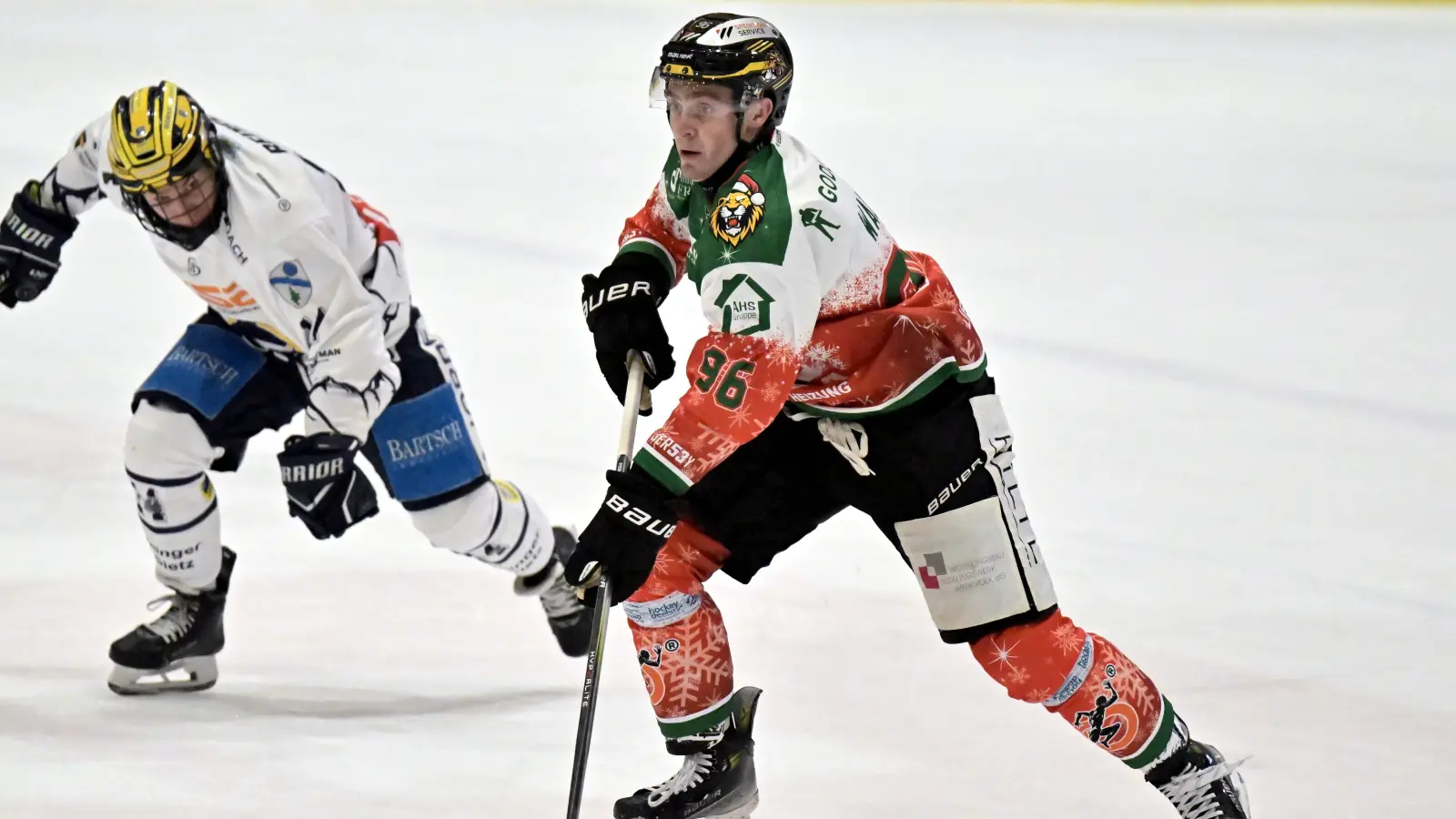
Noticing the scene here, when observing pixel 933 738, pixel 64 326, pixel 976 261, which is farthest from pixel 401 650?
pixel 976 261

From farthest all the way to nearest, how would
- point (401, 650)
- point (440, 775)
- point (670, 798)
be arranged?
point (401, 650)
point (440, 775)
point (670, 798)

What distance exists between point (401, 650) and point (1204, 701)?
68.4 inches

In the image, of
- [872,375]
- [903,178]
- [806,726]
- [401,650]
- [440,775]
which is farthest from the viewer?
[903,178]

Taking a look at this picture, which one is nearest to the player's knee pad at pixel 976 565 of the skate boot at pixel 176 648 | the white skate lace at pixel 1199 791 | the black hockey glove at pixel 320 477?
the white skate lace at pixel 1199 791

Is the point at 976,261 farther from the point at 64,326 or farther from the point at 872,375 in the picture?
the point at 872,375

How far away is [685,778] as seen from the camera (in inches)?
127

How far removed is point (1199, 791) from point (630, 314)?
1.22 meters

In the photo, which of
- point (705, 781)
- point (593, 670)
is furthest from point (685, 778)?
point (593, 670)

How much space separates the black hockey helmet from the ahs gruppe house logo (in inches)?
28.3

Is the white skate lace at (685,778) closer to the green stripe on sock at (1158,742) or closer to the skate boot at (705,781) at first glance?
the skate boot at (705,781)

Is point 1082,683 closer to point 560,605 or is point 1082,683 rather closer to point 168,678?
point 560,605

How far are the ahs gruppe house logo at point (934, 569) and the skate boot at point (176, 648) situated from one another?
67.1 inches

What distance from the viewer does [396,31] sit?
11.0 m

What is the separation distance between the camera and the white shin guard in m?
3.82
